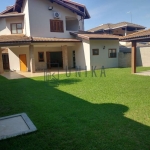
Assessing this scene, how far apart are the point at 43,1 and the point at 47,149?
60.2 feet

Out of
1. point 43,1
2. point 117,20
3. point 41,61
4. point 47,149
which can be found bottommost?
point 47,149

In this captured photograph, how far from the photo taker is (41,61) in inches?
805

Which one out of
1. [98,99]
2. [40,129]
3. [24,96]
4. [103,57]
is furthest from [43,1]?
[40,129]

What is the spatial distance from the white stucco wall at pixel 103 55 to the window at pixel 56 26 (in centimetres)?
449

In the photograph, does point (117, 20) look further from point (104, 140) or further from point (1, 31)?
point (104, 140)

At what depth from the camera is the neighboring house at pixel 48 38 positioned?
17625mm

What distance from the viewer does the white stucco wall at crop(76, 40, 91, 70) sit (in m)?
17.9

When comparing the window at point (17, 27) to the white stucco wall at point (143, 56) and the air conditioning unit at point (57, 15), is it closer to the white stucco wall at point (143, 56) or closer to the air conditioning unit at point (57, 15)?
the air conditioning unit at point (57, 15)

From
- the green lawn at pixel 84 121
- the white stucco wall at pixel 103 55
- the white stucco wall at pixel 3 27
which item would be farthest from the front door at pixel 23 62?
the green lawn at pixel 84 121

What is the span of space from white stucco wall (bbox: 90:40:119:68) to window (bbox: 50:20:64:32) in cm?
449

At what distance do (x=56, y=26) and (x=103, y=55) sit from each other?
21.8 feet

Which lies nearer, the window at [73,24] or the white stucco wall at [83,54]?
the white stucco wall at [83,54]

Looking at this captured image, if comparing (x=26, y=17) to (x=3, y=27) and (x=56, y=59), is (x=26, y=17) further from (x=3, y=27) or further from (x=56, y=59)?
(x=56, y=59)

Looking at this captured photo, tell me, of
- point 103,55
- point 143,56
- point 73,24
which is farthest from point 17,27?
point 143,56
